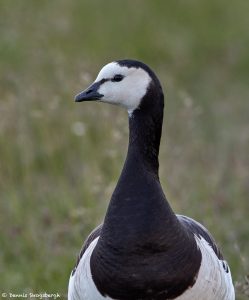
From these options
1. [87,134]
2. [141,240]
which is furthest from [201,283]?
[87,134]

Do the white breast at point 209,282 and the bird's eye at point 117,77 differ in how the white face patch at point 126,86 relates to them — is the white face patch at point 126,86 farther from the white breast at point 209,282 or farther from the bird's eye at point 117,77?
the white breast at point 209,282

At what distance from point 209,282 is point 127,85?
1037mm

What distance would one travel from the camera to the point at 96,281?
4.65 m

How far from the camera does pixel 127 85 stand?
4.64m

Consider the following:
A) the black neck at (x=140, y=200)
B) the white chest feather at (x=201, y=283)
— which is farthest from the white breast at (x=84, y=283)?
the black neck at (x=140, y=200)

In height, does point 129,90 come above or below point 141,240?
above

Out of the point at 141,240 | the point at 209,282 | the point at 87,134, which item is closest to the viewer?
the point at 141,240

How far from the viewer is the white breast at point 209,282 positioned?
4.68 meters

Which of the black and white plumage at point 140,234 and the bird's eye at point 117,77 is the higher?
the bird's eye at point 117,77

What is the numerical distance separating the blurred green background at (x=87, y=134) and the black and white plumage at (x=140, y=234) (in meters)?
0.41

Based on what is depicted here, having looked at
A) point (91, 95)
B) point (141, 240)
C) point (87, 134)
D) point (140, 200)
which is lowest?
point (141, 240)

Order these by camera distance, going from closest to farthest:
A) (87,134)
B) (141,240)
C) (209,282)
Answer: (141,240), (209,282), (87,134)

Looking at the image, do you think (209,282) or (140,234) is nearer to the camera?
(140,234)

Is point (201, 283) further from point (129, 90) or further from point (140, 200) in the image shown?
point (129, 90)
